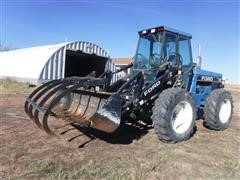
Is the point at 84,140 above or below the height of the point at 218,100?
below

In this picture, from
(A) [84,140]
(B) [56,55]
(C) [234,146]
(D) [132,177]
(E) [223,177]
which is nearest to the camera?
(D) [132,177]

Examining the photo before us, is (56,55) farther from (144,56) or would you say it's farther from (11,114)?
(144,56)

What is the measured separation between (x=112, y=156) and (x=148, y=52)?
312 centimetres

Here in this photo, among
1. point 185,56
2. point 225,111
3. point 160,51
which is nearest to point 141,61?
point 160,51

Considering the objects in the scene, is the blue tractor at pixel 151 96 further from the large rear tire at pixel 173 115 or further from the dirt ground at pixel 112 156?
the dirt ground at pixel 112 156

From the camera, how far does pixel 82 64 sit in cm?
2433

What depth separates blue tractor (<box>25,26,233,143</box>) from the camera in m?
5.34

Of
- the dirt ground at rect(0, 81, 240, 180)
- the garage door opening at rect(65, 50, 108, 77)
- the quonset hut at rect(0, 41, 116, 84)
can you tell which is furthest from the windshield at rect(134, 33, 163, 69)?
the garage door opening at rect(65, 50, 108, 77)

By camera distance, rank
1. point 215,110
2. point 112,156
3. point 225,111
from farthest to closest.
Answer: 1. point 225,111
2. point 215,110
3. point 112,156

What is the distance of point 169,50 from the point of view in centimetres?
704

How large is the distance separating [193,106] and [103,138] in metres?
2.08

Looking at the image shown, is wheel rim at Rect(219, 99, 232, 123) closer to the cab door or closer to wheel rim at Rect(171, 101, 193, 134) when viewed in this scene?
the cab door

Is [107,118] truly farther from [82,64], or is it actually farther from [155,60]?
[82,64]

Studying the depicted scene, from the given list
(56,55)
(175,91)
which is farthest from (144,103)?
(56,55)
